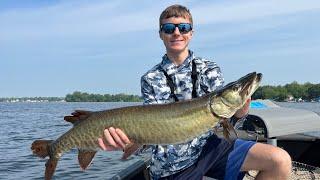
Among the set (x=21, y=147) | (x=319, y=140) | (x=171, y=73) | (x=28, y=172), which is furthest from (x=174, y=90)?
(x=21, y=147)

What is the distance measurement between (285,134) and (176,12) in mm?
2917

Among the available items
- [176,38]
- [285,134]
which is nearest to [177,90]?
[176,38]

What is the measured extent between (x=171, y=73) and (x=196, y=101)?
979 mm

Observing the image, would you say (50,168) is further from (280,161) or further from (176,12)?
(280,161)

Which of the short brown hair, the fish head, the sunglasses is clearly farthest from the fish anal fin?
the short brown hair

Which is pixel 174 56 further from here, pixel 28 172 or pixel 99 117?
pixel 28 172

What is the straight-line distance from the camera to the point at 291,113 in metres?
8.02

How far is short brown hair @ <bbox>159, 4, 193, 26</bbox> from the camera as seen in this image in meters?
5.71

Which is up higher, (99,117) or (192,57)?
(192,57)

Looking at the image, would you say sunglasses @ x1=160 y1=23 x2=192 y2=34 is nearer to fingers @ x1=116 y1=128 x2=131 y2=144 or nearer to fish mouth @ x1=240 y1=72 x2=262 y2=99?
fish mouth @ x1=240 y1=72 x2=262 y2=99

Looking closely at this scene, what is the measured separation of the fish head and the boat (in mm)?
2284

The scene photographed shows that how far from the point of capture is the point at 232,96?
4.79 meters

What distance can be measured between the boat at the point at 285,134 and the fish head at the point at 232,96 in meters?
2.28

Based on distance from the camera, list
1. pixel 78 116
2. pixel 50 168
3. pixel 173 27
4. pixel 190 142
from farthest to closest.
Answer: pixel 173 27 < pixel 190 142 < pixel 50 168 < pixel 78 116
